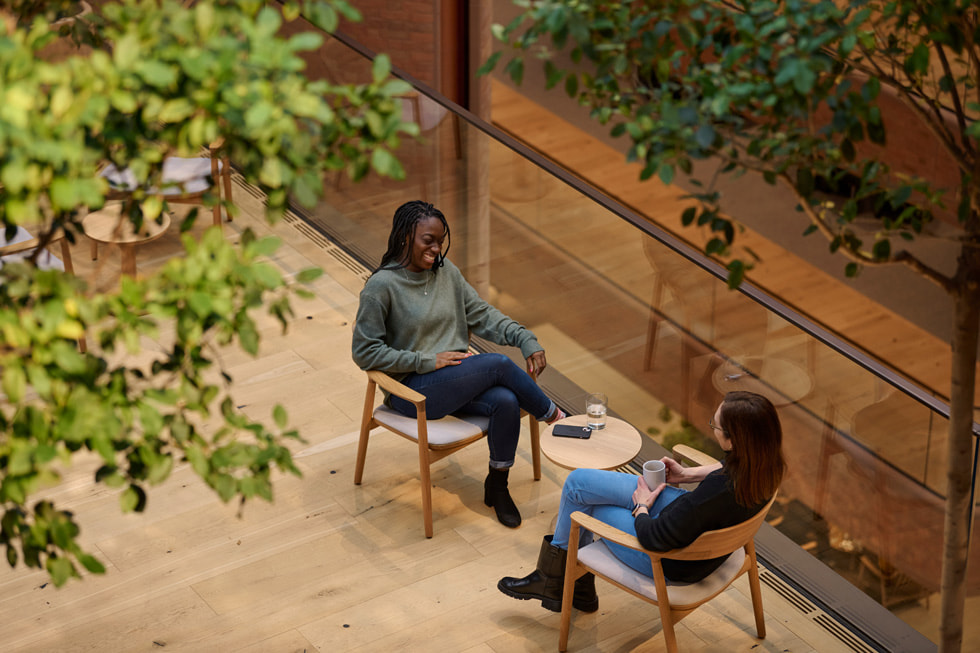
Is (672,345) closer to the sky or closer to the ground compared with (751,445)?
closer to the ground

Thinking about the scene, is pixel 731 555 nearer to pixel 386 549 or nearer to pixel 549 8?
pixel 386 549

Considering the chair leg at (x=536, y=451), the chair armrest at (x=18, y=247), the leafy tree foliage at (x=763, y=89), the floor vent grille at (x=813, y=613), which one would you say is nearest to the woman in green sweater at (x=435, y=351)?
the chair leg at (x=536, y=451)

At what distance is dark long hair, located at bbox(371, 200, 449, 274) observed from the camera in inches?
188

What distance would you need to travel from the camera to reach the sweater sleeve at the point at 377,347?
184 inches

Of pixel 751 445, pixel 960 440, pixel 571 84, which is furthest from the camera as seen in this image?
pixel 751 445

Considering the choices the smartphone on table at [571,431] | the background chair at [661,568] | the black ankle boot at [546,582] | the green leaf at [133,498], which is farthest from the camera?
the smartphone on table at [571,431]

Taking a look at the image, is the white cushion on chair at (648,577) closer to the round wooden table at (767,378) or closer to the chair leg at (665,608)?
the chair leg at (665,608)

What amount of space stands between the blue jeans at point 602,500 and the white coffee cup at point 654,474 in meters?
0.04

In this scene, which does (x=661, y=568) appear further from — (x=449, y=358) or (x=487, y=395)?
(x=449, y=358)

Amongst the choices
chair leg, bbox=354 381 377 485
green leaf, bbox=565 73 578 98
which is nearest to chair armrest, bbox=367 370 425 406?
chair leg, bbox=354 381 377 485

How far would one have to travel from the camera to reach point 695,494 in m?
3.71

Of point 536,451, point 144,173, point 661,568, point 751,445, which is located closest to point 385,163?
point 144,173

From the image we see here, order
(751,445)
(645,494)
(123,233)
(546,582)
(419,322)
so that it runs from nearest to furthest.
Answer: (751,445), (645,494), (546,582), (419,322), (123,233)

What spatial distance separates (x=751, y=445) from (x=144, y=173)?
7.44 ft
